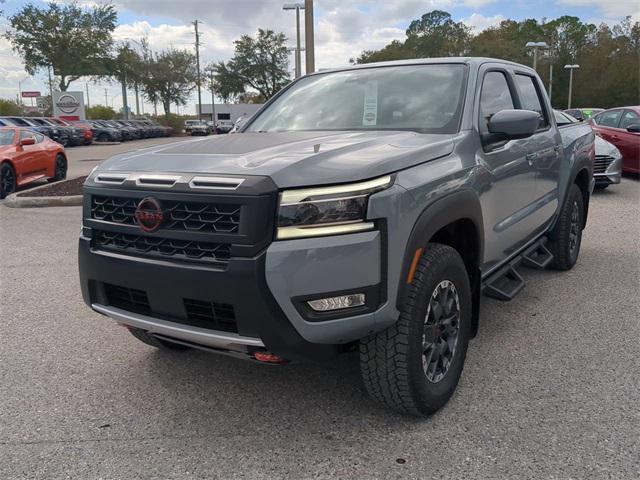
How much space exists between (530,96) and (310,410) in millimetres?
3212

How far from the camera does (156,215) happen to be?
2648mm

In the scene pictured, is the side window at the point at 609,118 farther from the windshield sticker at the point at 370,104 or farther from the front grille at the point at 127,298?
the front grille at the point at 127,298

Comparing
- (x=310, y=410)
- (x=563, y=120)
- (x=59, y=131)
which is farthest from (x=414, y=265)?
(x=59, y=131)

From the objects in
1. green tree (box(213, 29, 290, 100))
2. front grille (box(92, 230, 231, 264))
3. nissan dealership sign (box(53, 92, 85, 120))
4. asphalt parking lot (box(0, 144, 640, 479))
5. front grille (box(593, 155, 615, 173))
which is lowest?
asphalt parking lot (box(0, 144, 640, 479))

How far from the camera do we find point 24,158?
12.7 m

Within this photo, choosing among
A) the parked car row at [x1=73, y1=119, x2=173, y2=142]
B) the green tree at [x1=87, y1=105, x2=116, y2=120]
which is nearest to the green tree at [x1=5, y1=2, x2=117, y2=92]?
the parked car row at [x1=73, y1=119, x2=173, y2=142]

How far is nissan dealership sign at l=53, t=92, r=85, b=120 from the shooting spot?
39500mm

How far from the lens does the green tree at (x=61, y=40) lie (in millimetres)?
44500

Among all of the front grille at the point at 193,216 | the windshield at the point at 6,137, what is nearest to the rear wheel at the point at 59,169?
the windshield at the point at 6,137

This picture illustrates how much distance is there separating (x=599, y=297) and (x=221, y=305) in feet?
12.0

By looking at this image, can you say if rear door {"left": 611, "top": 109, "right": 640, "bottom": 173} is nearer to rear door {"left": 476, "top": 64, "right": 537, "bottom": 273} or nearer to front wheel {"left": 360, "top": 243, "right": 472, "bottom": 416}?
rear door {"left": 476, "top": 64, "right": 537, "bottom": 273}

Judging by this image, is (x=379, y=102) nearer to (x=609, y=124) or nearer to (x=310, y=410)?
(x=310, y=410)

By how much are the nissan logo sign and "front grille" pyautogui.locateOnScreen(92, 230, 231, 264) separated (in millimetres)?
40958

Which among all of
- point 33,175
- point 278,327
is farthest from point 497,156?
point 33,175
